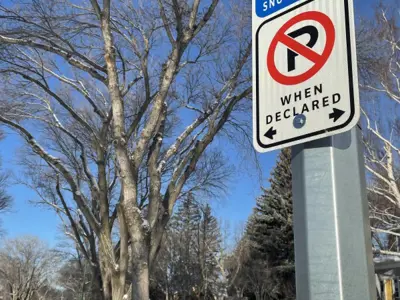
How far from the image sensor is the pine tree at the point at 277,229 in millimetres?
28625

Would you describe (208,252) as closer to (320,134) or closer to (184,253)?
(184,253)

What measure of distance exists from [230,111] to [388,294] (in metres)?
18.5

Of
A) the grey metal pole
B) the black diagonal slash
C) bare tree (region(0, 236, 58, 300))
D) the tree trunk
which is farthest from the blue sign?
bare tree (region(0, 236, 58, 300))

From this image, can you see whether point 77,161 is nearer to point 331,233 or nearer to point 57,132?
point 57,132

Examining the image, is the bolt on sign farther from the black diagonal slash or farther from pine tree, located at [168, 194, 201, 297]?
pine tree, located at [168, 194, 201, 297]

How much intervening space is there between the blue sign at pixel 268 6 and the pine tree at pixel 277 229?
26.5m

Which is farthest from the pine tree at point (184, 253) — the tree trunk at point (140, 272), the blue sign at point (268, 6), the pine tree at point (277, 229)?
the blue sign at point (268, 6)

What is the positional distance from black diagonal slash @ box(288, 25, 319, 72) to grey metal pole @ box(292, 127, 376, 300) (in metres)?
0.31

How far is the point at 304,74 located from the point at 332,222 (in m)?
0.54

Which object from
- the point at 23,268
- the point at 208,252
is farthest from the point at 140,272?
the point at 23,268

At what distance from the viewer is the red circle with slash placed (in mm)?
1521

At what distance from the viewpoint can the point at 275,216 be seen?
2925 centimetres

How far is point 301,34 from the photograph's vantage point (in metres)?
1.61

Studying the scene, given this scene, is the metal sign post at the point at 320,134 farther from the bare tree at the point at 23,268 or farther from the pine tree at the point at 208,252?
the bare tree at the point at 23,268
